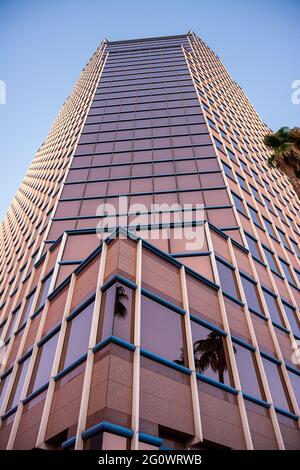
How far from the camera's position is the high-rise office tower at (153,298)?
10.5 metres

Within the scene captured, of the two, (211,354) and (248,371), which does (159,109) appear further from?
(248,371)

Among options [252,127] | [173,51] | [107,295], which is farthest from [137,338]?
[173,51]

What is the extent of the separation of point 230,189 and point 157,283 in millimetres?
13172

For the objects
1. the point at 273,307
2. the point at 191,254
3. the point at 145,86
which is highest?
the point at 145,86

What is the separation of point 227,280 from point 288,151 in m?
11.4

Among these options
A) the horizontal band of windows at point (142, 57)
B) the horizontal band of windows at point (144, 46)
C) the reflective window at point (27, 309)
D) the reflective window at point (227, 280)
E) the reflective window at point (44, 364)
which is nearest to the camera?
the reflective window at point (44, 364)

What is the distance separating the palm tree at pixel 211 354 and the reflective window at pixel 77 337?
13.3 ft

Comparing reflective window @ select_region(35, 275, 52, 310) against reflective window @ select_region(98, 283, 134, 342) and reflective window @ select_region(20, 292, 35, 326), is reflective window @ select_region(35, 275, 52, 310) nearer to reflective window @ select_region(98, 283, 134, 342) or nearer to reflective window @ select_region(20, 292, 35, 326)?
reflective window @ select_region(20, 292, 35, 326)

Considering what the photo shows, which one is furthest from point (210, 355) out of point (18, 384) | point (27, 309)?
point (27, 309)

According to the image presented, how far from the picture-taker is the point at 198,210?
2238cm

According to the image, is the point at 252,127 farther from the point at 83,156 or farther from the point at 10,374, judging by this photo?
the point at 10,374

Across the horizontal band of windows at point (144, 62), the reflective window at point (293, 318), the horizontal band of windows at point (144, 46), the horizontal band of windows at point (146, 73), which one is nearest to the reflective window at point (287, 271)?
the reflective window at point (293, 318)

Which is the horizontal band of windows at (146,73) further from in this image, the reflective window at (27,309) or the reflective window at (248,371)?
the reflective window at (248,371)

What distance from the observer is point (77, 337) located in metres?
12.2
